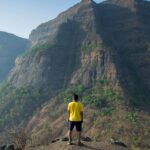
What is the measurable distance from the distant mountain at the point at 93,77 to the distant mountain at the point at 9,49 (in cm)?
3181

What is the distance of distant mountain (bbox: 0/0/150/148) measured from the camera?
1884 inches

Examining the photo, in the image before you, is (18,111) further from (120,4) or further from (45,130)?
(120,4)

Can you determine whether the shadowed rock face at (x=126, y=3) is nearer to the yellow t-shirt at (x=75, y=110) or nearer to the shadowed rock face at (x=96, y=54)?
the shadowed rock face at (x=96, y=54)

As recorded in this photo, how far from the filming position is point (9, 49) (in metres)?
120

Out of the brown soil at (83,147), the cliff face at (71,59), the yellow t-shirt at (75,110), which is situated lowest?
the brown soil at (83,147)

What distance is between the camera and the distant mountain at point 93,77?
157ft

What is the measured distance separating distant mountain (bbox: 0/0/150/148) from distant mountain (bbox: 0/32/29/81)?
1252 inches

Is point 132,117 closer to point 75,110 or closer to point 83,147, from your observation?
point 83,147

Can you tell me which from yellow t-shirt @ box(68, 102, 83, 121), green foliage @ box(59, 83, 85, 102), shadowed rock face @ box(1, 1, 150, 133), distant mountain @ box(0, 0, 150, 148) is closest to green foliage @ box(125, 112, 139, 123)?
distant mountain @ box(0, 0, 150, 148)

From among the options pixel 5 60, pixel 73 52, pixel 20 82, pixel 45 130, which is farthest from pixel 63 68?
pixel 5 60

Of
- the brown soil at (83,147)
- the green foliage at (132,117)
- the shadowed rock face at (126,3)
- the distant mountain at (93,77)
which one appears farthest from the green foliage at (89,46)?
the brown soil at (83,147)

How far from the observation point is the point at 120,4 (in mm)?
81188

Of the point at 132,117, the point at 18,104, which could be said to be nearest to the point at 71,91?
the point at 18,104

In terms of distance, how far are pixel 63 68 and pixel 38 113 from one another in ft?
42.6
